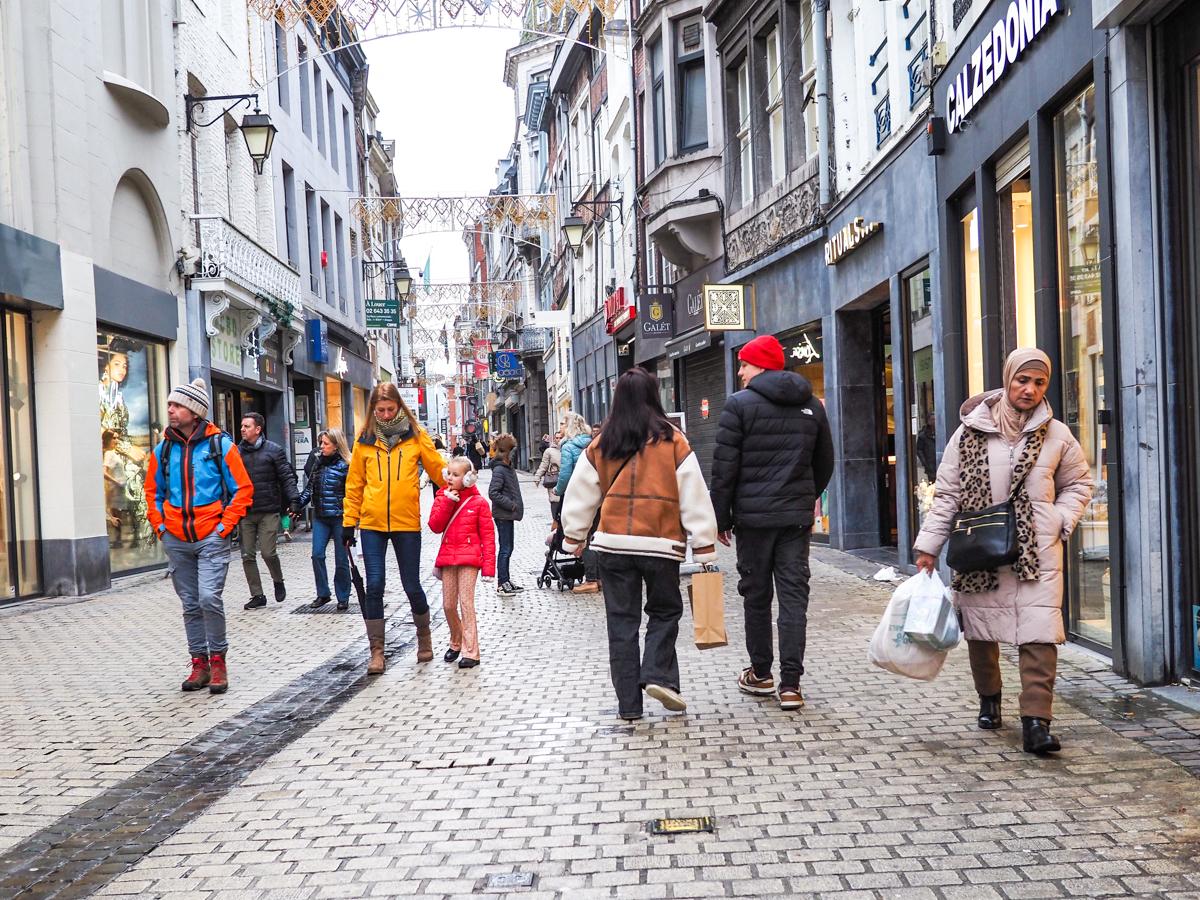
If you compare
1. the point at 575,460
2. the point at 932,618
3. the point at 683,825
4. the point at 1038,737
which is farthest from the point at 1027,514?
the point at 575,460

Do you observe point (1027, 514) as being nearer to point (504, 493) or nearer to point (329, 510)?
point (329, 510)

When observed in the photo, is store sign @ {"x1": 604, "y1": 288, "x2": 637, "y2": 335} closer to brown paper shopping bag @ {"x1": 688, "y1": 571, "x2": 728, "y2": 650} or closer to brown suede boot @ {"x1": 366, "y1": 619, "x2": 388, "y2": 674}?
brown suede boot @ {"x1": 366, "y1": 619, "x2": 388, "y2": 674}

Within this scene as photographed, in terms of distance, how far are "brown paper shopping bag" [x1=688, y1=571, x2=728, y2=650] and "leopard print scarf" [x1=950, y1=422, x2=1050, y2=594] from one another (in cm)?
120

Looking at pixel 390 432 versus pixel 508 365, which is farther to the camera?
pixel 508 365

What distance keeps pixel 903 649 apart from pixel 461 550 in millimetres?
3386

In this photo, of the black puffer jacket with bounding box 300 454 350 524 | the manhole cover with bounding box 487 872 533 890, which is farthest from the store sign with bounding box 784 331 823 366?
the manhole cover with bounding box 487 872 533 890

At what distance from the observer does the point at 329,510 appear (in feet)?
35.6

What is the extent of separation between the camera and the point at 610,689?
6832mm

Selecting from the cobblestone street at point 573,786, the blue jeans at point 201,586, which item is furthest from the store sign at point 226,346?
the blue jeans at point 201,586

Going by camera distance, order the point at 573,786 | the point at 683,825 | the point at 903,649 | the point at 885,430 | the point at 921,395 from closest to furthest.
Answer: the point at 683,825, the point at 573,786, the point at 903,649, the point at 921,395, the point at 885,430

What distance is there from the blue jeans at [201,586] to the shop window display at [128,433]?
685 cm

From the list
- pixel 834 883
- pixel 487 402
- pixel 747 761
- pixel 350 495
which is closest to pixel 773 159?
pixel 350 495

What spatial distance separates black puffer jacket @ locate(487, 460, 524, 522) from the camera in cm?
1187

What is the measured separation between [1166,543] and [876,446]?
844 centimetres
